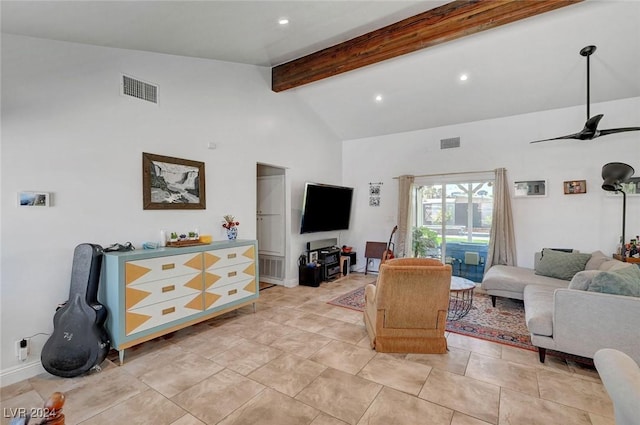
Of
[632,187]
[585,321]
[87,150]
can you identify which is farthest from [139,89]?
[632,187]

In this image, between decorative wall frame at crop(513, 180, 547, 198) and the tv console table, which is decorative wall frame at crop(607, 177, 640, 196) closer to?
decorative wall frame at crop(513, 180, 547, 198)

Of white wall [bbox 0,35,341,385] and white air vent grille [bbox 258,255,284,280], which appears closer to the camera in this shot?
white wall [bbox 0,35,341,385]

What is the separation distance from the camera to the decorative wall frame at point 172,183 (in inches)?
131

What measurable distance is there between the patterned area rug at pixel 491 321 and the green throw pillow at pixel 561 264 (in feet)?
2.07

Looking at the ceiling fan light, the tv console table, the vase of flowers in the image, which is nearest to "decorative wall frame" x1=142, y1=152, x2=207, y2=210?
the vase of flowers

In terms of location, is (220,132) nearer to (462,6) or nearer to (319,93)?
(319,93)

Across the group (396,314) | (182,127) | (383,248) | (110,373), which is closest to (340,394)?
(396,314)

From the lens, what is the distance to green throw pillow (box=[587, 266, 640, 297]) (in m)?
2.43

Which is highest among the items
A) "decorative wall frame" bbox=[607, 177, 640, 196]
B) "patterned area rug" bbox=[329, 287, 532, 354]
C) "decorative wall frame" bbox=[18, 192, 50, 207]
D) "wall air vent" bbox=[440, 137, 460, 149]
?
"wall air vent" bbox=[440, 137, 460, 149]

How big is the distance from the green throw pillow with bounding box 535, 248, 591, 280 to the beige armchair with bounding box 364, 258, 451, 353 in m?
2.57

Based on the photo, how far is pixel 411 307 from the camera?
112 inches

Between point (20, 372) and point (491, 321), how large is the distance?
194 inches

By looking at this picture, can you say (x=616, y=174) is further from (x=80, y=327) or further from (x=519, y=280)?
(x=80, y=327)

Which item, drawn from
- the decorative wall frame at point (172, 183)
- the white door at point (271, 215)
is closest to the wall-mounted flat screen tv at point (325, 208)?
the white door at point (271, 215)
